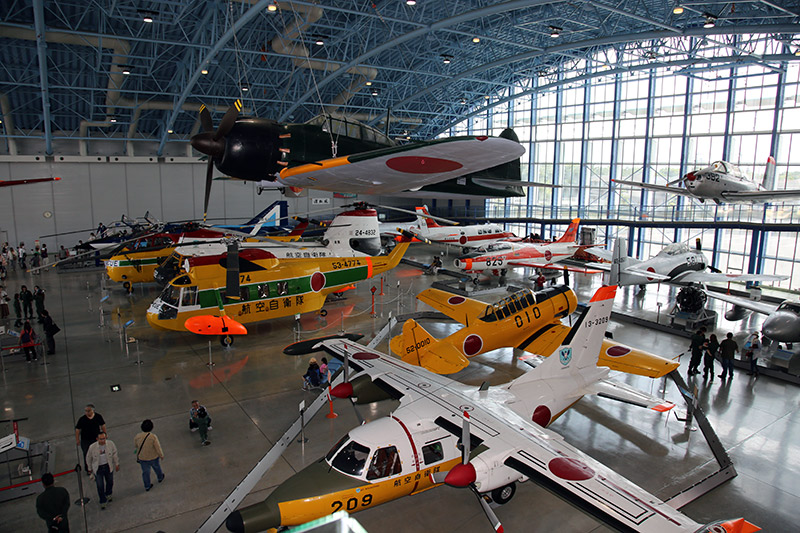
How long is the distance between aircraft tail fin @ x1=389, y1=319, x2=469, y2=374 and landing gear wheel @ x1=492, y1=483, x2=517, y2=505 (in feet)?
10.9

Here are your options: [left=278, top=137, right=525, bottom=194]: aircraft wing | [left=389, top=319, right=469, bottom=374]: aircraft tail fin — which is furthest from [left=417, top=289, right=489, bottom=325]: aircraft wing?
[left=278, top=137, right=525, bottom=194]: aircraft wing

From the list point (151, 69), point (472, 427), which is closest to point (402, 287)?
point (472, 427)

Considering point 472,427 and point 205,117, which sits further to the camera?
point 205,117

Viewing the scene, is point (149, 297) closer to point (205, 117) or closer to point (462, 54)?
point (205, 117)

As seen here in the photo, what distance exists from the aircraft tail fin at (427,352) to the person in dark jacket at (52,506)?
677cm

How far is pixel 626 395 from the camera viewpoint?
Answer: 8.70 m

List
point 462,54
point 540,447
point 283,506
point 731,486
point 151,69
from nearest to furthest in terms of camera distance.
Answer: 1. point 283,506
2. point 540,447
3. point 731,486
4. point 151,69
5. point 462,54

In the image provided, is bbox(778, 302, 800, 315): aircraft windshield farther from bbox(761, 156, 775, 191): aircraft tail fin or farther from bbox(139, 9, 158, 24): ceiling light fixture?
bbox(139, 9, 158, 24): ceiling light fixture

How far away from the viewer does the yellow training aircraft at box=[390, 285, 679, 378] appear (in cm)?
1027

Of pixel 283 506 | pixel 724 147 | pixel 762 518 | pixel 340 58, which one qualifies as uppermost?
pixel 340 58

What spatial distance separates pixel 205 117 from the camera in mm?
10094

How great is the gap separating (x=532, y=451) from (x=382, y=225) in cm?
2627

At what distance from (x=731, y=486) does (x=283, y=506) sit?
7481 millimetres

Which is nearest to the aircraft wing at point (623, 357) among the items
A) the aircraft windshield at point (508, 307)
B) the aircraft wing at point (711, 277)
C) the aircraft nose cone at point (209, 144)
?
the aircraft windshield at point (508, 307)
